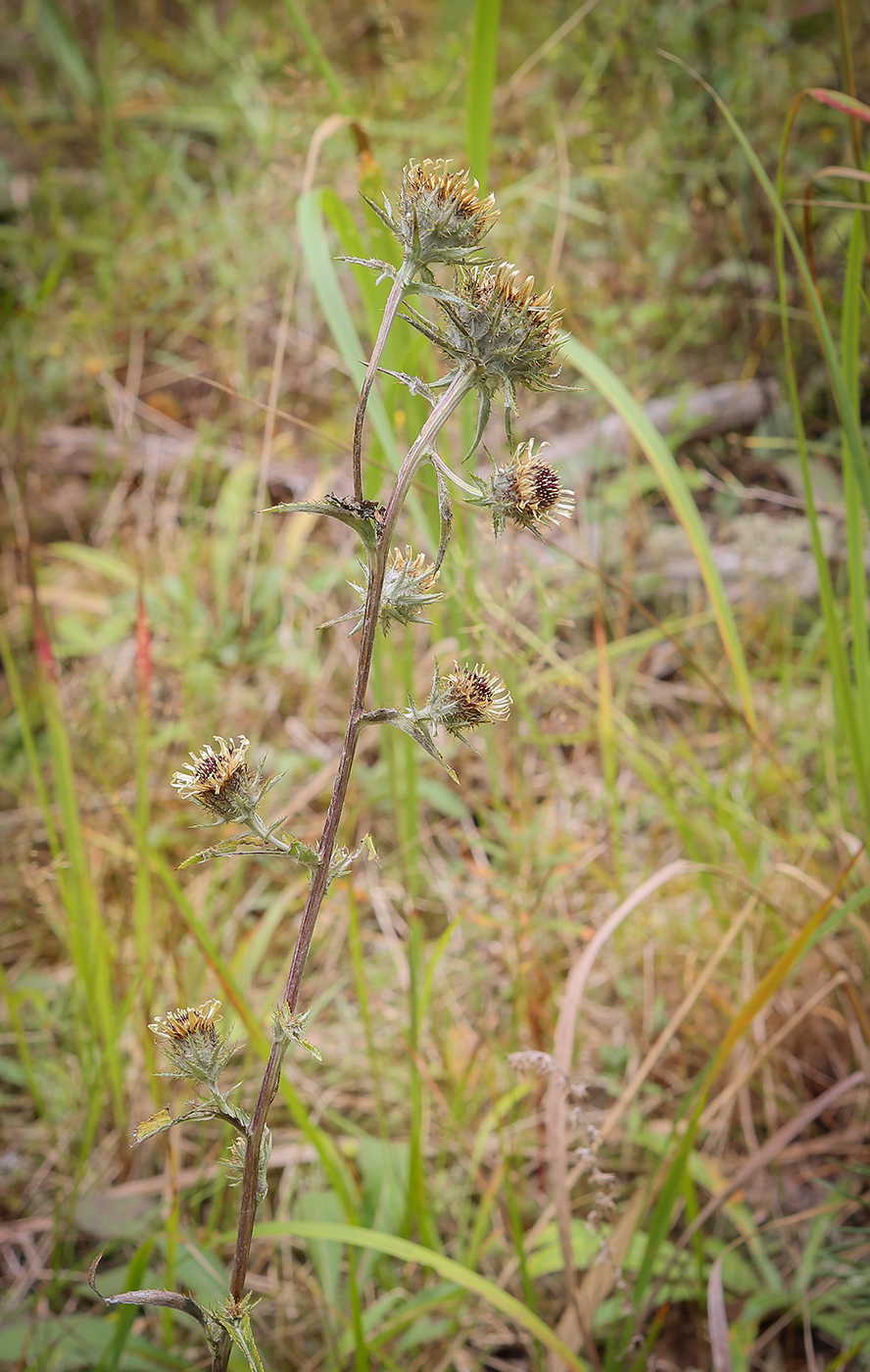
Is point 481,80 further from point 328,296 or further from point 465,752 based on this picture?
point 465,752

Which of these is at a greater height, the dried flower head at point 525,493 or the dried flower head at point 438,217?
the dried flower head at point 438,217

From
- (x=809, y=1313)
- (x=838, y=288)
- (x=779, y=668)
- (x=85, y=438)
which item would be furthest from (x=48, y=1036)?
(x=838, y=288)

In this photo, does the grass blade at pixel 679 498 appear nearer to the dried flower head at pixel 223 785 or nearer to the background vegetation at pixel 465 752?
the background vegetation at pixel 465 752

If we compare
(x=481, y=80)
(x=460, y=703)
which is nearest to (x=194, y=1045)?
(x=460, y=703)

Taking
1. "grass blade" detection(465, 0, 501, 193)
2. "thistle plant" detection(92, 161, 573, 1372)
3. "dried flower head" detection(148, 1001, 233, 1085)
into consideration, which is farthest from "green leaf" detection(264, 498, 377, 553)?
"grass blade" detection(465, 0, 501, 193)

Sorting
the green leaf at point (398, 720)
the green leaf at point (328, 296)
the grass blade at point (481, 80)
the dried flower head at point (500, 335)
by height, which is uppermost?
the grass blade at point (481, 80)

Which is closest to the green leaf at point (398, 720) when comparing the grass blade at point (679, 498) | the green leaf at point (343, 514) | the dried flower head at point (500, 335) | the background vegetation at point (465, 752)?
the green leaf at point (343, 514)

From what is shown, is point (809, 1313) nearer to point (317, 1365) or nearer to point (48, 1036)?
point (317, 1365)
